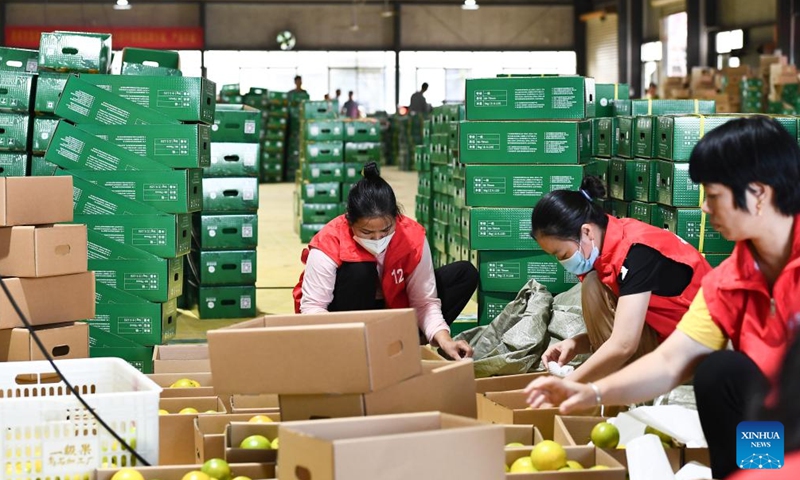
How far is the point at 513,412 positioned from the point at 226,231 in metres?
3.73

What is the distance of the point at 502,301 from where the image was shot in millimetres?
5012

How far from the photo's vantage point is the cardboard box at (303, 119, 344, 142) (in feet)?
37.0

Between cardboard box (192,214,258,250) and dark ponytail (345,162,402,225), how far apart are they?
9.51 feet

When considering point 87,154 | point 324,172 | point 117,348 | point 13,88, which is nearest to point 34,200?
point 87,154

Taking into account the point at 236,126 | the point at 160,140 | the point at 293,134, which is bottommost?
the point at 160,140

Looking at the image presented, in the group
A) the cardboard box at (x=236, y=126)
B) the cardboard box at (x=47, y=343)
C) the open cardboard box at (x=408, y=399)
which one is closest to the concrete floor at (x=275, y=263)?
the cardboard box at (x=236, y=126)

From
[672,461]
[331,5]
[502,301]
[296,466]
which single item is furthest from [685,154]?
[331,5]

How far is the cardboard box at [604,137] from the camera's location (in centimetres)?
543

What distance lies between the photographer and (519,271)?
4.98 metres

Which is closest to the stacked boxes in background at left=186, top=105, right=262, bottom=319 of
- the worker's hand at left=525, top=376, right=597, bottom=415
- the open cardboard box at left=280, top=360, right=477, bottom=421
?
the open cardboard box at left=280, top=360, right=477, bottom=421

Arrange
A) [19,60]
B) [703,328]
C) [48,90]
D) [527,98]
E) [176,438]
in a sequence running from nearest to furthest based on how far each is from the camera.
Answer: [703,328] → [176,438] → [527,98] → [48,90] → [19,60]

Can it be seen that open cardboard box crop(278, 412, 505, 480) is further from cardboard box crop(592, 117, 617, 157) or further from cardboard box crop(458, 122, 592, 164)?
cardboard box crop(592, 117, 617, 157)

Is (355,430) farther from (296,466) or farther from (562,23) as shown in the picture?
(562,23)

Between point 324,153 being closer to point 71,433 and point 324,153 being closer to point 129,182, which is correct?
point 129,182
